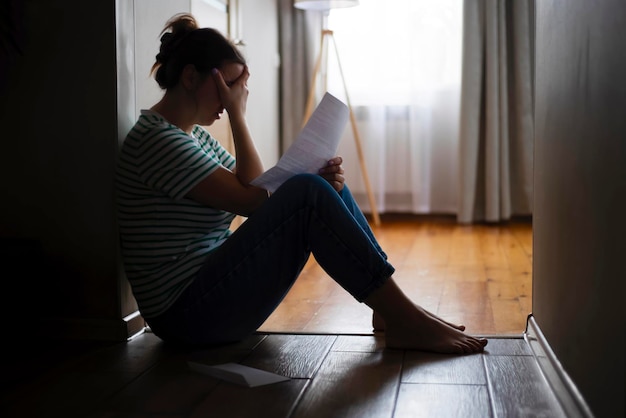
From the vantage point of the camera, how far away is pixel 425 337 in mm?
1743

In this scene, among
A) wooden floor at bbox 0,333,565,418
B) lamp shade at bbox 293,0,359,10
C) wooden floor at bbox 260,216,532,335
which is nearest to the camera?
wooden floor at bbox 0,333,565,418

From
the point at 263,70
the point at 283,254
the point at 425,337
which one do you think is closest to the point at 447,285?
the point at 425,337

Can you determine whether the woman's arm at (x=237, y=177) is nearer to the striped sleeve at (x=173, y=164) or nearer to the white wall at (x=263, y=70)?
the striped sleeve at (x=173, y=164)

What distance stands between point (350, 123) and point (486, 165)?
2.67 ft

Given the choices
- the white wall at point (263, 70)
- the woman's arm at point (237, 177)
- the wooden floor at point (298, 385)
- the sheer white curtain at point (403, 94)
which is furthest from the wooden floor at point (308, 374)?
the sheer white curtain at point (403, 94)

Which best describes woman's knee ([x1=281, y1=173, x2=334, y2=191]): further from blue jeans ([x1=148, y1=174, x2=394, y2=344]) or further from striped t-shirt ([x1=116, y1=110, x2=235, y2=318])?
striped t-shirt ([x1=116, y1=110, x2=235, y2=318])

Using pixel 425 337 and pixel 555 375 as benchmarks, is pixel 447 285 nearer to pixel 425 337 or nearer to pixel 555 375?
pixel 425 337

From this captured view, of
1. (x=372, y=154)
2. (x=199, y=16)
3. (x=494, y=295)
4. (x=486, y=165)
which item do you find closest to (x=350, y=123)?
(x=372, y=154)

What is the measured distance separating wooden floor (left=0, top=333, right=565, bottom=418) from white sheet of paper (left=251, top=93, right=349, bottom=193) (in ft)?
1.32

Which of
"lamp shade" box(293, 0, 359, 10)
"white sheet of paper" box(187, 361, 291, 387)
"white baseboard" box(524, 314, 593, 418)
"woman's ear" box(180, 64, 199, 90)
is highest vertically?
"lamp shade" box(293, 0, 359, 10)

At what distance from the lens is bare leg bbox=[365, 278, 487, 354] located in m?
1.73

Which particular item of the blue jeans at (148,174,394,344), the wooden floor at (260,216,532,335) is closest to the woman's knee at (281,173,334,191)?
the blue jeans at (148,174,394,344)

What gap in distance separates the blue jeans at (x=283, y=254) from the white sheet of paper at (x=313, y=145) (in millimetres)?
39

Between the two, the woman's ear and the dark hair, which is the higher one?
the dark hair
